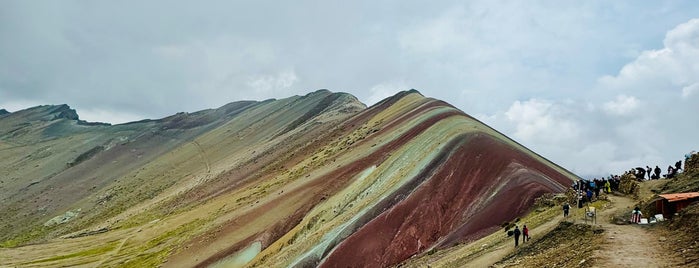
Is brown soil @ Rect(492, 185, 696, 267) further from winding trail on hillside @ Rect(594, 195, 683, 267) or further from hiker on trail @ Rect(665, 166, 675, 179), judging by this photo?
hiker on trail @ Rect(665, 166, 675, 179)

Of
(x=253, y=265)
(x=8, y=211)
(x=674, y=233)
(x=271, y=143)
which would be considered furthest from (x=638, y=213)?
(x=8, y=211)

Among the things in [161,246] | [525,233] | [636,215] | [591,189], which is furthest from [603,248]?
[161,246]

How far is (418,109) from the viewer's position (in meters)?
106

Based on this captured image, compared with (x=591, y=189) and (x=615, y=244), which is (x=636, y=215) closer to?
(x=615, y=244)

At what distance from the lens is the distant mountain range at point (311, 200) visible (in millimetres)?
51188

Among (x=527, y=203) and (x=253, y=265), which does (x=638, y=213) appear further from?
(x=253, y=265)

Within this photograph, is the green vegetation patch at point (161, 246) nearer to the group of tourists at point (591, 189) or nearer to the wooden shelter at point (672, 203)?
the group of tourists at point (591, 189)

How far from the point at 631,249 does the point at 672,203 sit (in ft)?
20.3

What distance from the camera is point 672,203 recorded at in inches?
1145

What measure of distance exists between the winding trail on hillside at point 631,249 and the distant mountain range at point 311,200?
15636 mm

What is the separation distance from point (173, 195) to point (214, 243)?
6047 cm

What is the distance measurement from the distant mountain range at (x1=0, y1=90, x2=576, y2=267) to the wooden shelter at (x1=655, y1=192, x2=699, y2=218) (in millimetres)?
15530

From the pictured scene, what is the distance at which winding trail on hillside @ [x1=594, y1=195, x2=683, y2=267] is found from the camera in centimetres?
2308

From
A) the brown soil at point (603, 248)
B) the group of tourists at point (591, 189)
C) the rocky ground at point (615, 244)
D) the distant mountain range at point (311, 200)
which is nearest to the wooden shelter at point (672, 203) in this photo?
the rocky ground at point (615, 244)
